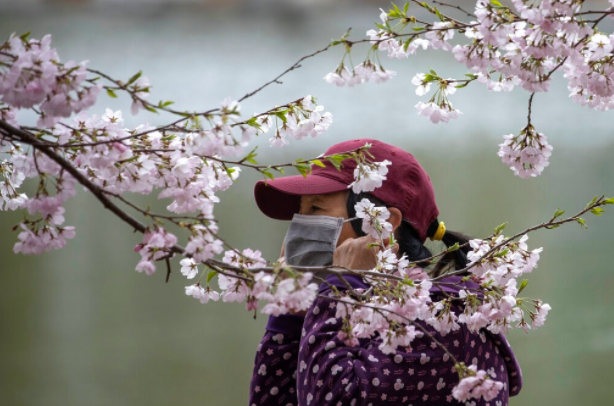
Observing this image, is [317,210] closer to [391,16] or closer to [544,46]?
[391,16]

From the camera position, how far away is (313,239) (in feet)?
4.09

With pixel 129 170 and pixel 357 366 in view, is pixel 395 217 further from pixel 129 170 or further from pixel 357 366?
pixel 129 170

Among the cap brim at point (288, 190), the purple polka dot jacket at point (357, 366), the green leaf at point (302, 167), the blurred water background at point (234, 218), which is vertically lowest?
the purple polka dot jacket at point (357, 366)

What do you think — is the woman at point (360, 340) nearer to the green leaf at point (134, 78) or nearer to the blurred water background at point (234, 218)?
the green leaf at point (134, 78)

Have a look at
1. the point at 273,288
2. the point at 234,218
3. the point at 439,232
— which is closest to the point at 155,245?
the point at 273,288

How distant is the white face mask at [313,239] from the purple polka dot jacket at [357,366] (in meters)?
0.08

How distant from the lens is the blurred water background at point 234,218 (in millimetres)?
4152

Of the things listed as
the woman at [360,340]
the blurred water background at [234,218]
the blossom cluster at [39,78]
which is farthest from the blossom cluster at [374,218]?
the blurred water background at [234,218]

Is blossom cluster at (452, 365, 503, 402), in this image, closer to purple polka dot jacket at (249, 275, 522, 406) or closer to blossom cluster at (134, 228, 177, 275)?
purple polka dot jacket at (249, 275, 522, 406)

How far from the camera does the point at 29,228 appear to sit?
87 cm

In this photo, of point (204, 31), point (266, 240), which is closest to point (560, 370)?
point (266, 240)

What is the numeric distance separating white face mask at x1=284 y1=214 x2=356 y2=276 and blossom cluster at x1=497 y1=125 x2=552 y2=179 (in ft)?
0.99

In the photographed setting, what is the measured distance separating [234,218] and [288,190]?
10.4 feet

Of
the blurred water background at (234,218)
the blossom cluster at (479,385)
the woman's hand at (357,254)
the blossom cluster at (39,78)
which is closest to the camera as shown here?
the blossom cluster at (39,78)
